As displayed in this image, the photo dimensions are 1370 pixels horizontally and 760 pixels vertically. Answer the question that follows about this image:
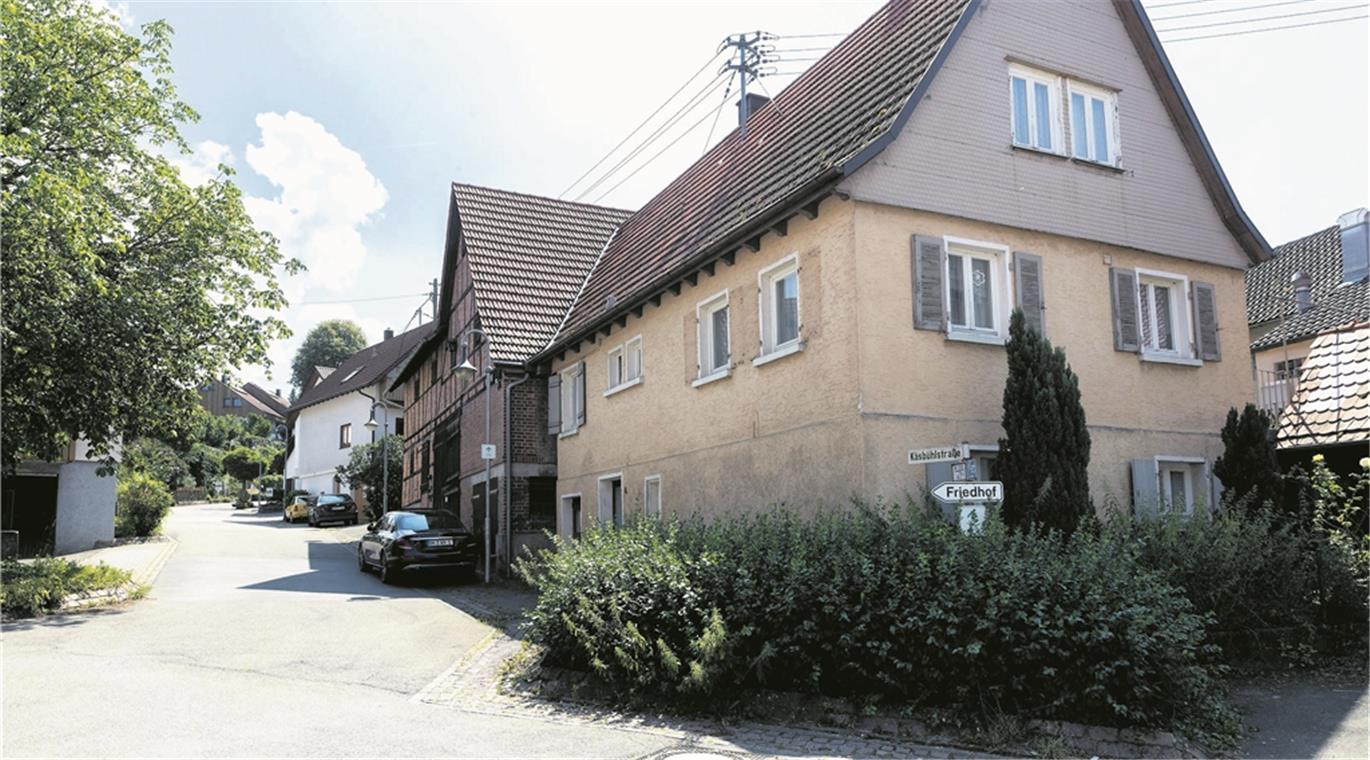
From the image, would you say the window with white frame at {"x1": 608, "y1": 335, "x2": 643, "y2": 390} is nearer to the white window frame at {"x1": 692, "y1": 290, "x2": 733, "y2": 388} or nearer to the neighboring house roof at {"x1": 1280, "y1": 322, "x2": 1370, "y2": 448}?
the white window frame at {"x1": 692, "y1": 290, "x2": 733, "y2": 388}

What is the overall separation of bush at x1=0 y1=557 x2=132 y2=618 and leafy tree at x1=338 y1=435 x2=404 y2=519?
75.5 feet

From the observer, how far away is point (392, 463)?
42.5m

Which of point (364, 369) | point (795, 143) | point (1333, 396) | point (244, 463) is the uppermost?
point (364, 369)

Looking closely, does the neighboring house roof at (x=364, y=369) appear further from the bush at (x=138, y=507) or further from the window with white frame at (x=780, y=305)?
the window with white frame at (x=780, y=305)

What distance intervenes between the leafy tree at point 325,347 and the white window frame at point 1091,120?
8657 centimetres

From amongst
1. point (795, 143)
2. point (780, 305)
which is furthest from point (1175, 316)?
point (795, 143)

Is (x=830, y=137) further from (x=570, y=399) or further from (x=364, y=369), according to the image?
(x=364, y=369)

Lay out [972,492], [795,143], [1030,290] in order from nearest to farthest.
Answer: [972,492]
[1030,290]
[795,143]

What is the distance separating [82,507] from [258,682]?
22363 mm

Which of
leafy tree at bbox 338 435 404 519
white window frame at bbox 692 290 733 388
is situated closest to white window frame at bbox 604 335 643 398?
white window frame at bbox 692 290 733 388

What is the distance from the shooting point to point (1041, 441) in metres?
10.7

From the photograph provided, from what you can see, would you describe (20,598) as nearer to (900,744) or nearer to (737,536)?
(737,536)

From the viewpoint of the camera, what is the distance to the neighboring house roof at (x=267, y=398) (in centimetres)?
11712

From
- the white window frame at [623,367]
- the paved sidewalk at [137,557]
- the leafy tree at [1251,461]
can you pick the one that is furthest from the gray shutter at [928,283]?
the paved sidewalk at [137,557]
